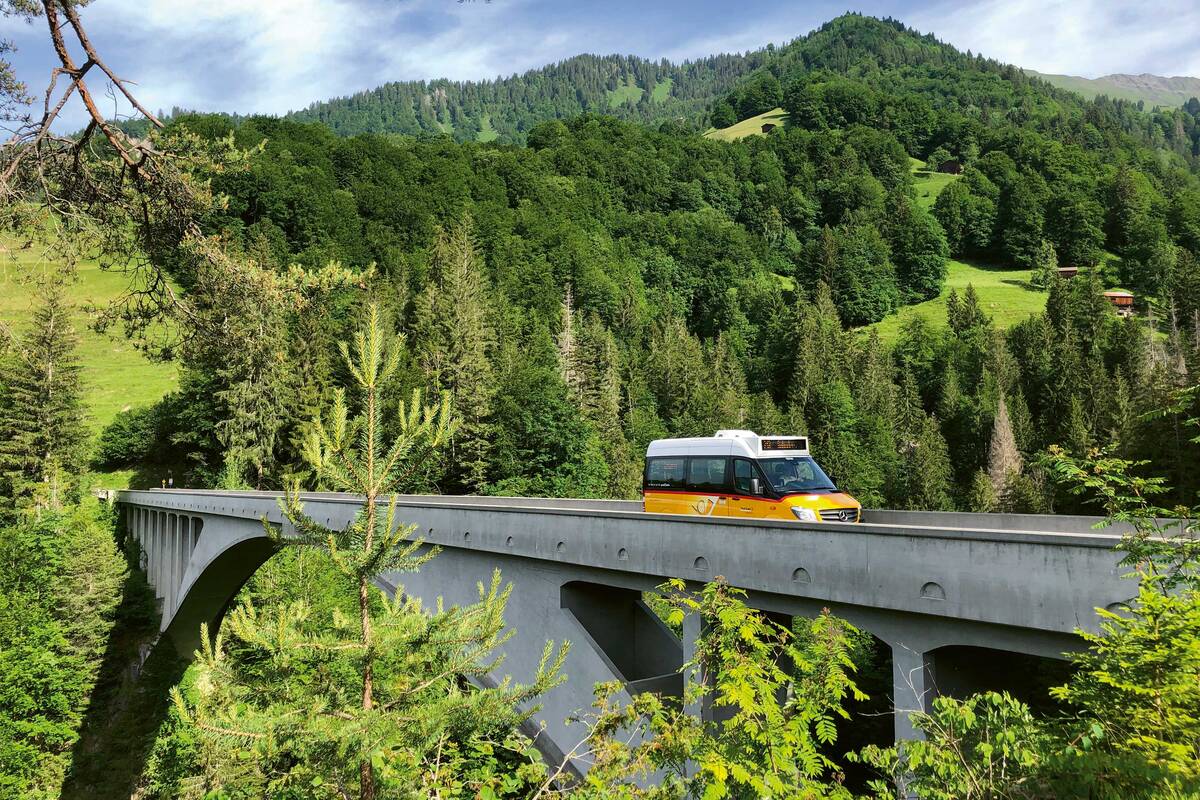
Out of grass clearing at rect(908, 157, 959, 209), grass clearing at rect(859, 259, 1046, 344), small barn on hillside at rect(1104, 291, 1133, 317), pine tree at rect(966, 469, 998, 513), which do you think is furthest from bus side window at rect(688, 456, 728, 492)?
grass clearing at rect(908, 157, 959, 209)

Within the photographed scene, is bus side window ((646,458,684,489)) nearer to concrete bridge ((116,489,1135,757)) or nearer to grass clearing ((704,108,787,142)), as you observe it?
concrete bridge ((116,489,1135,757))

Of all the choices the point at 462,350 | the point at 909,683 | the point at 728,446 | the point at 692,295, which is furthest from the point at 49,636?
the point at 692,295

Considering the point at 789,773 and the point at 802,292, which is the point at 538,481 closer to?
the point at 789,773

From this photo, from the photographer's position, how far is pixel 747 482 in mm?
11547

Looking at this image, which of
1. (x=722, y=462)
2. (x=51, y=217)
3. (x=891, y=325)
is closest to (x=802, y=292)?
(x=891, y=325)

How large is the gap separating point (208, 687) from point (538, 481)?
1690 inches

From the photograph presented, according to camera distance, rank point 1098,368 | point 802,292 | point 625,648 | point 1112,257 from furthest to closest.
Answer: point 1112,257, point 802,292, point 1098,368, point 625,648

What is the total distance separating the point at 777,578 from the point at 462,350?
144 feet

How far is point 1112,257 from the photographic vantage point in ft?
381

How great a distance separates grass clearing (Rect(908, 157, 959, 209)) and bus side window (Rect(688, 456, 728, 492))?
458 ft

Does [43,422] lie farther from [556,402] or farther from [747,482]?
[747,482]

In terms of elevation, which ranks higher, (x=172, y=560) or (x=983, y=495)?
(x=172, y=560)

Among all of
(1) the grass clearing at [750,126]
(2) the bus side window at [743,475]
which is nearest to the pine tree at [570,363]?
(2) the bus side window at [743,475]

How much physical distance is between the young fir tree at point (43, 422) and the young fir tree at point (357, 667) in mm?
48992
